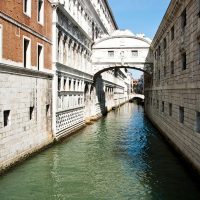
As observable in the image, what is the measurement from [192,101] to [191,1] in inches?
136

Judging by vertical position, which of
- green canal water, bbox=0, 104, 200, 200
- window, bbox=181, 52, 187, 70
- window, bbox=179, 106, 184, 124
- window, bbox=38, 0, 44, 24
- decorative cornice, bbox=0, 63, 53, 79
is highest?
window, bbox=38, 0, 44, 24

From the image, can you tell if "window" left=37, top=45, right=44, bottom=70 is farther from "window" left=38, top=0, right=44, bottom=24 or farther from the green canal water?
the green canal water

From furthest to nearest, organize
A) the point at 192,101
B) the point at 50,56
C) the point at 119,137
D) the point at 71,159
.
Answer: the point at 119,137
the point at 50,56
the point at 71,159
the point at 192,101

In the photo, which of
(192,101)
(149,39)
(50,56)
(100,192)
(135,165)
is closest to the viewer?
(100,192)

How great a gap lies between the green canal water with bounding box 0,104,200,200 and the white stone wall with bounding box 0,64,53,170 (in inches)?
22.3

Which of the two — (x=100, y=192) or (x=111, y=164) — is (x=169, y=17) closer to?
(x=111, y=164)

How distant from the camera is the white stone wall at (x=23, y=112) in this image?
1019cm

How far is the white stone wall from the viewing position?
10.2 meters

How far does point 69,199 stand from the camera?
8258mm

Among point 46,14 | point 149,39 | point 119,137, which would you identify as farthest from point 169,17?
point 149,39

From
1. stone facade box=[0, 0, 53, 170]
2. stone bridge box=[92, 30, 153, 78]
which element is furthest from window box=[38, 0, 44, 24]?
stone bridge box=[92, 30, 153, 78]

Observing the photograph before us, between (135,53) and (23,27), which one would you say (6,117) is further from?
(135,53)

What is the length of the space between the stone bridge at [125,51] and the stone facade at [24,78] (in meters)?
11.2

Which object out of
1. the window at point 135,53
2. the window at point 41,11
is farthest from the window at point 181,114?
the window at point 135,53
